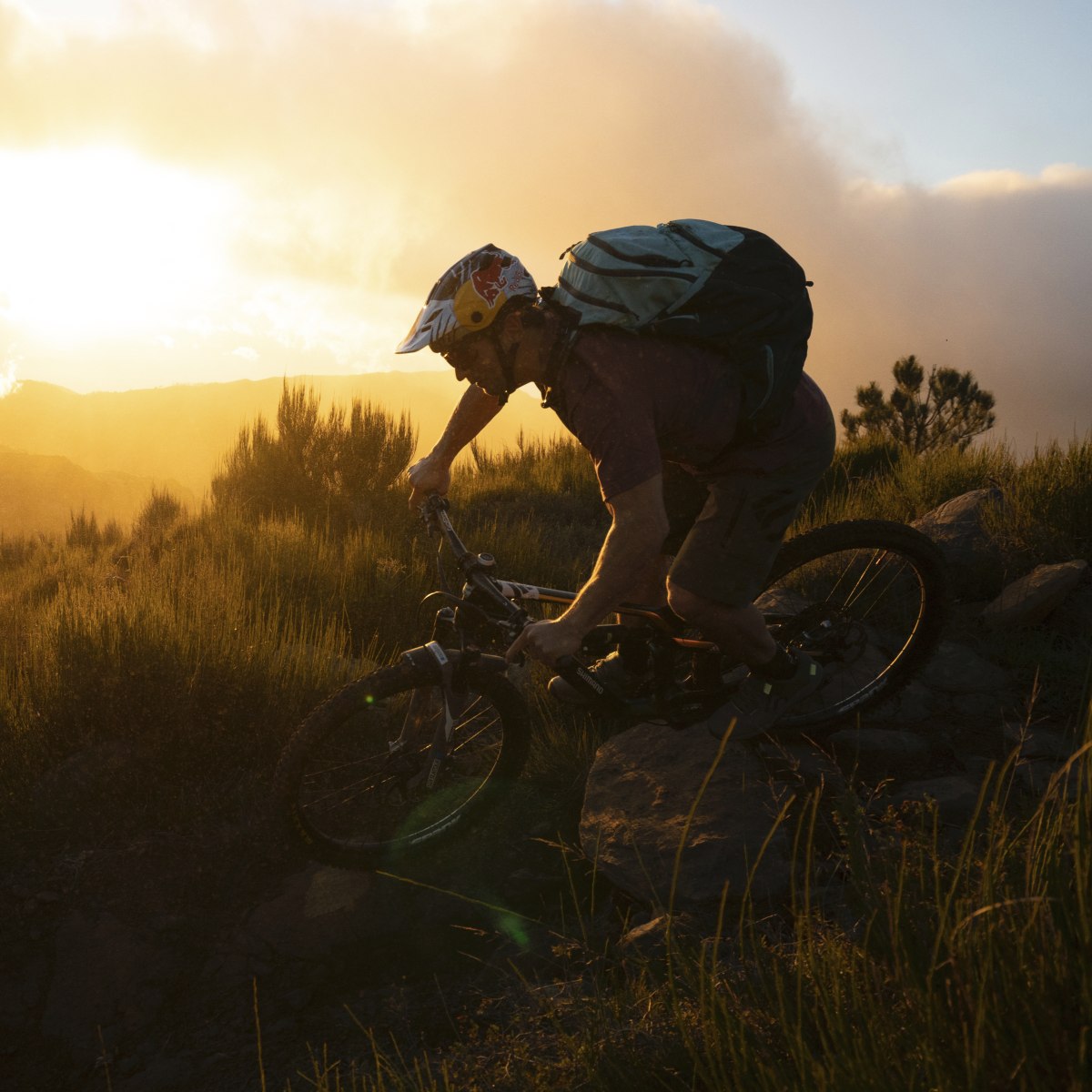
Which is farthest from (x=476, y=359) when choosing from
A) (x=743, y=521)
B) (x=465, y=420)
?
(x=743, y=521)

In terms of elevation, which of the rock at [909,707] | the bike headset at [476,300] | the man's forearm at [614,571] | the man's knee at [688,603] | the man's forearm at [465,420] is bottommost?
the rock at [909,707]

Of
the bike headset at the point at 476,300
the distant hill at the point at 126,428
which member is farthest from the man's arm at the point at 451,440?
the distant hill at the point at 126,428

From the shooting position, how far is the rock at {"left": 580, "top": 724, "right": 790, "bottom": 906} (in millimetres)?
3215

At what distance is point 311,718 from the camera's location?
3.30 m

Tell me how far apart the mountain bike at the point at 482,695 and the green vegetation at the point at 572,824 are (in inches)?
14.7

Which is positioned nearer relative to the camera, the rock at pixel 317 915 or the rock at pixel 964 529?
the rock at pixel 317 915

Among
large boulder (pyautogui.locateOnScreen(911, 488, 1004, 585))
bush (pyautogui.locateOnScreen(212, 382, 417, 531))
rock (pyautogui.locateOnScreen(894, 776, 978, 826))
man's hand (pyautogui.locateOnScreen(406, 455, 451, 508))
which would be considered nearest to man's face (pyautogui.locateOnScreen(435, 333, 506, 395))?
man's hand (pyautogui.locateOnScreen(406, 455, 451, 508))

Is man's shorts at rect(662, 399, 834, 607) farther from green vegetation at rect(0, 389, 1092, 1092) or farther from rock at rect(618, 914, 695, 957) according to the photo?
rock at rect(618, 914, 695, 957)

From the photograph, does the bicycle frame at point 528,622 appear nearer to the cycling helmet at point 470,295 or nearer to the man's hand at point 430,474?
the man's hand at point 430,474

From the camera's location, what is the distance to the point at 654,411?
2.94 metres

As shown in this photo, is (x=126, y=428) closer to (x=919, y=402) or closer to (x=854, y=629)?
(x=919, y=402)

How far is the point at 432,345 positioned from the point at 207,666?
7.94 feet

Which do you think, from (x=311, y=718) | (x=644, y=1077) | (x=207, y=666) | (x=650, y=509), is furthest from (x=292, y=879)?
(x=650, y=509)

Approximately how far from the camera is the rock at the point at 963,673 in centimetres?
440
